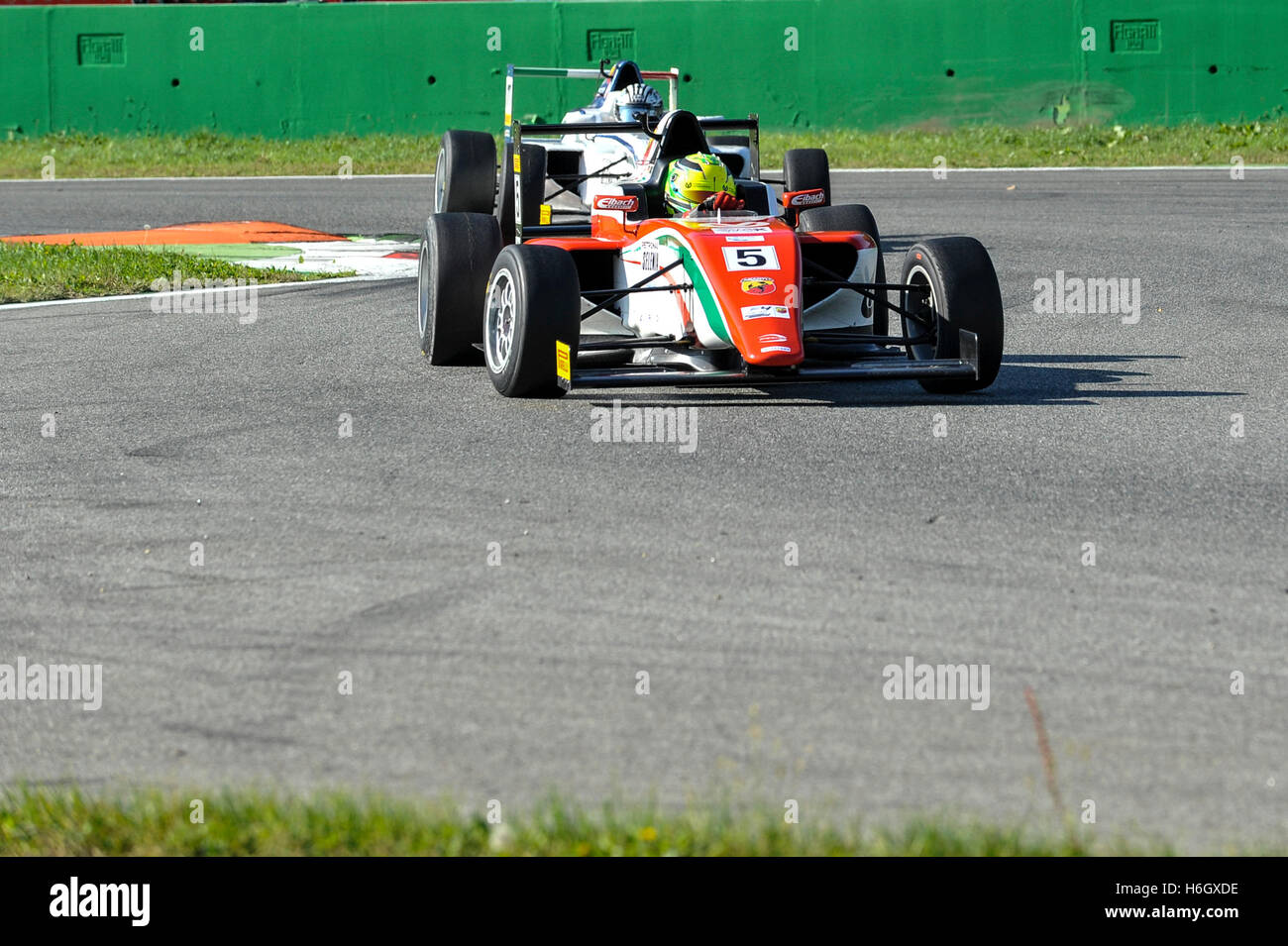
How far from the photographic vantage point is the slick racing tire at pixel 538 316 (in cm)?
702

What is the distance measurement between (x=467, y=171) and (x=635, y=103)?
130 centimetres

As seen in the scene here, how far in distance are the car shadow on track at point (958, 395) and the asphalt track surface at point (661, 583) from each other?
0.04m

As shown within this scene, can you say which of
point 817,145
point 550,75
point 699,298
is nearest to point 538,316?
point 699,298

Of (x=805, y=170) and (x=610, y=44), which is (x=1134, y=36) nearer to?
(x=610, y=44)

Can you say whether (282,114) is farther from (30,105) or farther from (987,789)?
(987,789)

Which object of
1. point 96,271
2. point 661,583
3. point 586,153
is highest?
point 586,153

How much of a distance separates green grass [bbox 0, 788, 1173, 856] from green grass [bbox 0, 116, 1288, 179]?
16.9 m

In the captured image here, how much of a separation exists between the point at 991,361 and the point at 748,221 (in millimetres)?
1278

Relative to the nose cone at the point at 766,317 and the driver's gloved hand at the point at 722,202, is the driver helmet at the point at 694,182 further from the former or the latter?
the nose cone at the point at 766,317

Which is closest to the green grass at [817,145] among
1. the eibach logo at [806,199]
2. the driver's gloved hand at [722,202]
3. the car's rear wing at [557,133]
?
the car's rear wing at [557,133]

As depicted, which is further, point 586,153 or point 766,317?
point 586,153

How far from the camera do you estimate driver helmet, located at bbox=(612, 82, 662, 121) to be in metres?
11.3

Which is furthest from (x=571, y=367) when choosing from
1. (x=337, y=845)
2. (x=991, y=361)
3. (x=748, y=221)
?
(x=337, y=845)

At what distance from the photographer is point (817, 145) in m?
20.1
